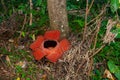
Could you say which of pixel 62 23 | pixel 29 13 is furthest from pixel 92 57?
pixel 29 13

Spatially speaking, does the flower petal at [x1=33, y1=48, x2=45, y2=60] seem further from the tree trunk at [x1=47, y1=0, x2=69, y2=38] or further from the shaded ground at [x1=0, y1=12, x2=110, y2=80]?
the tree trunk at [x1=47, y1=0, x2=69, y2=38]

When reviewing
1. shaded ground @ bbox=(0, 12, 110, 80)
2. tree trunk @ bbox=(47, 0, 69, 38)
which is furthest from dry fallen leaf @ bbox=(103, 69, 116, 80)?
tree trunk @ bbox=(47, 0, 69, 38)

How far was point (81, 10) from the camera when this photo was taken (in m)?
5.29

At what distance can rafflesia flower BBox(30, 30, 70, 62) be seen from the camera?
4.41m

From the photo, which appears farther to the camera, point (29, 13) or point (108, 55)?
point (29, 13)

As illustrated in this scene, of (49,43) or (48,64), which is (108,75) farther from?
(49,43)

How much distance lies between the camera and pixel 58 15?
14.6 ft

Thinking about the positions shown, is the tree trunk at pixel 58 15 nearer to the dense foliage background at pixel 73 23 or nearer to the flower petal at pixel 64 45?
the flower petal at pixel 64 45

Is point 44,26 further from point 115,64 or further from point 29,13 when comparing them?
point 115,64

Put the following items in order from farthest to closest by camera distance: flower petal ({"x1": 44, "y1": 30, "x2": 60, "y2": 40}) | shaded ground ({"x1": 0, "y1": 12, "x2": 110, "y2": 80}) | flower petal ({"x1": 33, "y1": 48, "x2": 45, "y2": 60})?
flower petal ({"x1": 44, "y1": 30, "x2": 60, "y2": 40}) → flower petal ({"x1": 33, "y1": 48, "x2": 45, "y2": 60}) → shaded ground ({"x1": 0, "y1": 12, "x2": 110, "y2": 80})

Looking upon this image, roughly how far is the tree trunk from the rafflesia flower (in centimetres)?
9

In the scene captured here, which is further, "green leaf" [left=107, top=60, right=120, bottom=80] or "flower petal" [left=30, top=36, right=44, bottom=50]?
"flower petal" [left=30, top=36, right=44, bottom=50]

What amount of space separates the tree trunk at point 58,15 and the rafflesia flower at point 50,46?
0.09 metres

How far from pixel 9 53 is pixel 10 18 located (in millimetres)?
674
